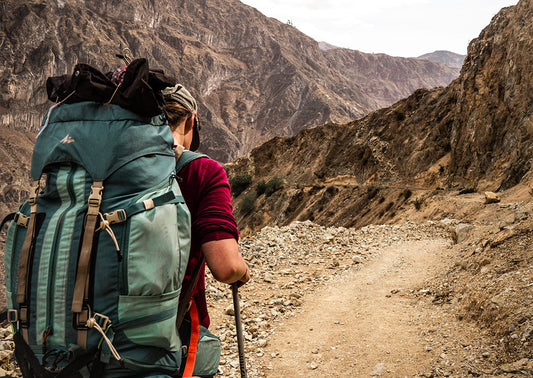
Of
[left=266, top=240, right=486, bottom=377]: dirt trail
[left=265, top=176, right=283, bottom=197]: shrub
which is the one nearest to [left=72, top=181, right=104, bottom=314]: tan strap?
[left=266, top=240, right=486, bottom=377]: dirt trail

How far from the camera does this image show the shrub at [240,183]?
4594cm

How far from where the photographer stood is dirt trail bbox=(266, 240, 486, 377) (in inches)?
156

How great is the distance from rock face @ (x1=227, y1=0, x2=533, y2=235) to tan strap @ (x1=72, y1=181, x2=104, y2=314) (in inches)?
663

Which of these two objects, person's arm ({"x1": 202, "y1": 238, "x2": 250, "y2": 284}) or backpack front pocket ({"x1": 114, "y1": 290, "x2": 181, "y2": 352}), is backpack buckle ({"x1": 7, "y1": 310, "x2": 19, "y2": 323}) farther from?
person's arm ({"x1": 202, "y1": 238, "x2": 250, "y2": 284})

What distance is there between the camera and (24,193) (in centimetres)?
8244

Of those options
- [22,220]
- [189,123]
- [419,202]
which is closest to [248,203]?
[419,202]

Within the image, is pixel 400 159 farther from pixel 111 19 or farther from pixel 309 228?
pixel 111 19

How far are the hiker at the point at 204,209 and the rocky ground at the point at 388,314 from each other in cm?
267

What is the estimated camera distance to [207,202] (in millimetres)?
1681

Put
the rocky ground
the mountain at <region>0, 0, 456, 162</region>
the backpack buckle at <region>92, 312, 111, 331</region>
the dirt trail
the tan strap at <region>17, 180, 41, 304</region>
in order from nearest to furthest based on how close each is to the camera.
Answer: the backpack buckle at <region>92, 312, 111, 331</region> < the tan strap at <region>17, 180, 41, 304</region> < the rocky ground < the dirt trail < the mountain at <region>0, 0, 456, 162</region>

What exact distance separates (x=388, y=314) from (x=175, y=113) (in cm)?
443

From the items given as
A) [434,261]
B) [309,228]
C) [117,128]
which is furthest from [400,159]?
[117,128]

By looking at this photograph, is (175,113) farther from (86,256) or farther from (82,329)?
(82,329)

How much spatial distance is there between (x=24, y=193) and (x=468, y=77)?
86548mm
